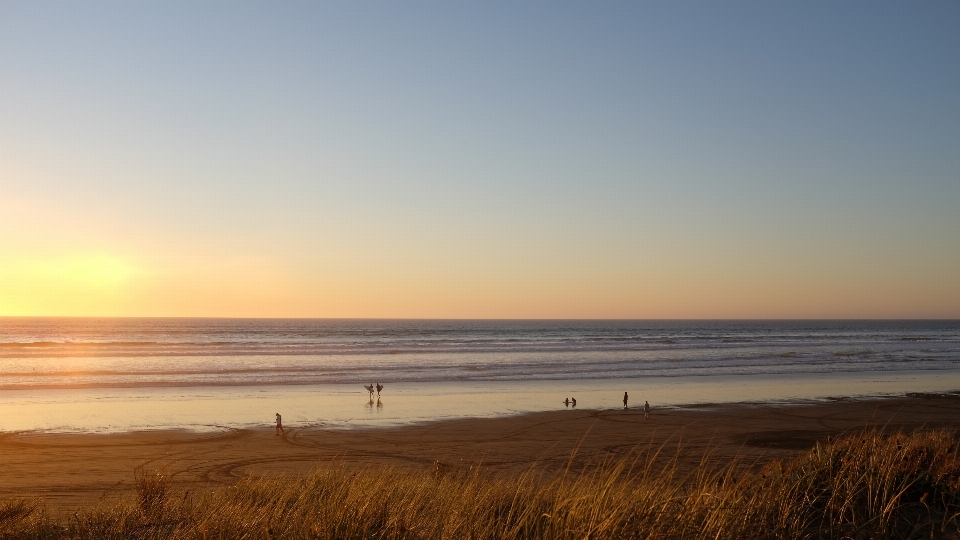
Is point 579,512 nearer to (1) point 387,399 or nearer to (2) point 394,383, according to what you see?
(1) point 387,399

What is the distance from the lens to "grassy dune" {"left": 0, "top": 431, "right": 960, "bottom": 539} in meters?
5.83

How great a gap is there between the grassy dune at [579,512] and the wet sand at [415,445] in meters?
5.57

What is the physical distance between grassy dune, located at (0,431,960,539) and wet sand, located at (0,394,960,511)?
5.57m

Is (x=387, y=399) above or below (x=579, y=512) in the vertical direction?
below

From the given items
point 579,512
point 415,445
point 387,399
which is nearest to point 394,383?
point 387,399

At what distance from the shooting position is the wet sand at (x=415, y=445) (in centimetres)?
1562

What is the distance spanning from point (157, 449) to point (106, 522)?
43.0 ft

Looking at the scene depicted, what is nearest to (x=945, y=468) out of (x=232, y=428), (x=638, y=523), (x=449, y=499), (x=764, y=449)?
(x=638, y=523)

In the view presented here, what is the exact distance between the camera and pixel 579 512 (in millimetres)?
5859

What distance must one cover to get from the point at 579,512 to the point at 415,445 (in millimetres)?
14124

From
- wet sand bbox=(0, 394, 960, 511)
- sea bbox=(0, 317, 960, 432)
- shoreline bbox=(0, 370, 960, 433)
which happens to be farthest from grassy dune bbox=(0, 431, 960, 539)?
sea bbox=(0, 317, 960, 432)

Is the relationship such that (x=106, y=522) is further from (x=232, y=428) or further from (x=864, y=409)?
(x=864, y=409)

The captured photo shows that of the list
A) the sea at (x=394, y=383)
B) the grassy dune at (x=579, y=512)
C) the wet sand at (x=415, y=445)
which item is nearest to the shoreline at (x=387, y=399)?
the sea at (x=394, y=383)

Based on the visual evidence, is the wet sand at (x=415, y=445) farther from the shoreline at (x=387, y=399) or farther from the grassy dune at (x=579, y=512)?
the grassy dune at (x=579, y=512)
